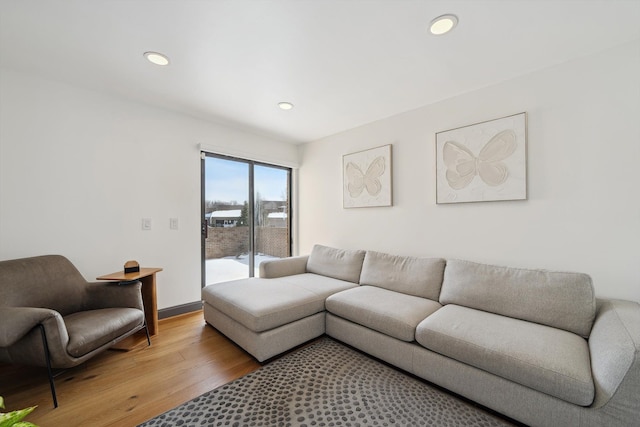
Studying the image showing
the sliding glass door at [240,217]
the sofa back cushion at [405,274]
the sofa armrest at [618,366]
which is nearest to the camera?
the sofa armrest at [618,366]

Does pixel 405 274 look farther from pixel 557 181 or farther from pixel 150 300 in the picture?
pixel 150 300

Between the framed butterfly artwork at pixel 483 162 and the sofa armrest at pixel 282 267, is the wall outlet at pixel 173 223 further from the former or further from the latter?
the framed butterfly artwork at pixel 483 162

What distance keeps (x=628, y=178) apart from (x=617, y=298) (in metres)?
0.84

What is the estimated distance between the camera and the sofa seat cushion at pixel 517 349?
4.11 feet

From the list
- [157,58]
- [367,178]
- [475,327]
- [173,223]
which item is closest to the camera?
[475,327]

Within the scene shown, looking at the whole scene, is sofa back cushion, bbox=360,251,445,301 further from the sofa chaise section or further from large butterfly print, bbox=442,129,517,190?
large butterfly print, bbox=442,129,517,190

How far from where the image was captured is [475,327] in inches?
66.4

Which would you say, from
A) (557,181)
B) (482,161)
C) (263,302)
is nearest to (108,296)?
(263,302)

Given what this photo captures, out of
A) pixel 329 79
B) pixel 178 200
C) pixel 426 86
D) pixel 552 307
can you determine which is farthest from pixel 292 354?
pixel 426 86

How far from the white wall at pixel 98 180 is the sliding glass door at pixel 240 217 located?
0.63 feet

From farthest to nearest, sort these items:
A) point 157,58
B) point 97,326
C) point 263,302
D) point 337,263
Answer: point 337,263, point 263,302, point 157,58, point 97,326

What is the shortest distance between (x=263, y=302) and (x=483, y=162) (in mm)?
2348

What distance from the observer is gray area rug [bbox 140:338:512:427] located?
4.79 feet

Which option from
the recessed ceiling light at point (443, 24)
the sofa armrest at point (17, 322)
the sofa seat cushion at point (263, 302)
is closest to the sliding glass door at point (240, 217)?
the sofa seat cushion at point (263, 302)
